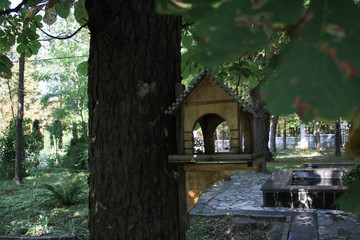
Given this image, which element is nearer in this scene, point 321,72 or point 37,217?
point 321,72

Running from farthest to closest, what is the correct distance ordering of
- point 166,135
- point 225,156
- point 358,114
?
point 166,135 < point 225,156 < point 358,114

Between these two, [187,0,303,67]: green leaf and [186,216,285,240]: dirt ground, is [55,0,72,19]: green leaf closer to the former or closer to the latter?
[187,0,303,67]: green leaf

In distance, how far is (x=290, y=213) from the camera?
6770 millimetres

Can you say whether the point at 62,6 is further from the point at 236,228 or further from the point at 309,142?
the point at 309,142

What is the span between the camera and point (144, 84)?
1.79 metres

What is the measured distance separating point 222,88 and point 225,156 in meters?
0.41

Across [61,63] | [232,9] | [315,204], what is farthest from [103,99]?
[61,63]

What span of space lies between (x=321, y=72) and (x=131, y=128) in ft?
4.80

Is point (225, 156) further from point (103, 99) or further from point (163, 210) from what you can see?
point (103, 99)

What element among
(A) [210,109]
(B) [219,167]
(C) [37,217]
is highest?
(A) [210,109]

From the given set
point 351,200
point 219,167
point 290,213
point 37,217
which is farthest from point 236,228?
point 351,200

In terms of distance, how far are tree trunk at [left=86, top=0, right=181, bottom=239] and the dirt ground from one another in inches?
155

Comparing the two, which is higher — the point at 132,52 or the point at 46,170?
the point at 132,52

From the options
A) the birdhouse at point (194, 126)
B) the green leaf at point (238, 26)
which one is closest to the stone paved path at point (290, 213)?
the birdhouse at point (194, 126)
